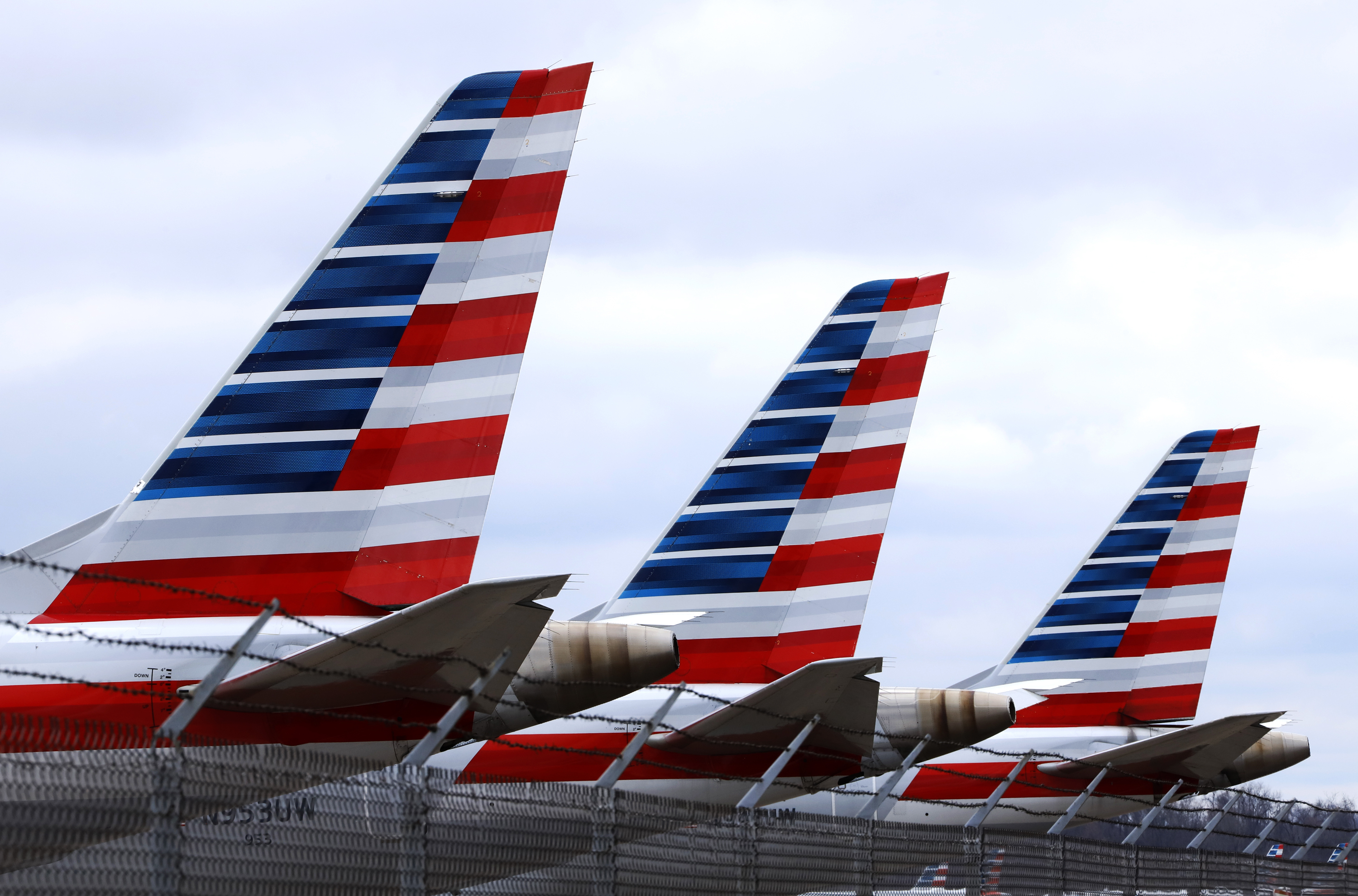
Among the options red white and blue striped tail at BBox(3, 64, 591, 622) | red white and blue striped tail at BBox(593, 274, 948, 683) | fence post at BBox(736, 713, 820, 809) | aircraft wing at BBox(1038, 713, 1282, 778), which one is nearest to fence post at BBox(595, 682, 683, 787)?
fence post at BBox(736, 713, 820, 809)

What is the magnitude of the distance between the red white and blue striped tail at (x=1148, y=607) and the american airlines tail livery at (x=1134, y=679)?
2 cm

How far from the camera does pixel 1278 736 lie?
23672 millimetres

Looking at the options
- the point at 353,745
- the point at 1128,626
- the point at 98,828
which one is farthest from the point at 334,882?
the point at 1128,626

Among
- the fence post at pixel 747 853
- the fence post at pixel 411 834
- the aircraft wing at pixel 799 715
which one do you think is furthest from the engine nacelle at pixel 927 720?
the fence post at pixel 411 834

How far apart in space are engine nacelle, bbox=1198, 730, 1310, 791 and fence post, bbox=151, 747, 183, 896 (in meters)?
20.5

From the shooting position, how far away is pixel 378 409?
11.3m

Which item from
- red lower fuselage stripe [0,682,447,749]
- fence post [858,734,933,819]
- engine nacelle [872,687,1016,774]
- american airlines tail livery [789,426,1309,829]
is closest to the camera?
red lower fuselage stripe [0,682,447,749]

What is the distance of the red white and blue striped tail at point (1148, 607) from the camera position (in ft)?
77.8

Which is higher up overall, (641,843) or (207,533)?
(207,533)

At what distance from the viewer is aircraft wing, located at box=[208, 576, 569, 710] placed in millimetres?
7895

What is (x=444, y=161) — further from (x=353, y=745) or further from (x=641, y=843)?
(x=641, y=843)

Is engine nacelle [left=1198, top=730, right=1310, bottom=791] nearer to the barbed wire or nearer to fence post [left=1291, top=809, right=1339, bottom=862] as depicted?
the barbed wire

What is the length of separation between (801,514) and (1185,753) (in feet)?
20.6

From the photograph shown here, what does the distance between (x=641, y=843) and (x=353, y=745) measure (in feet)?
8.86
